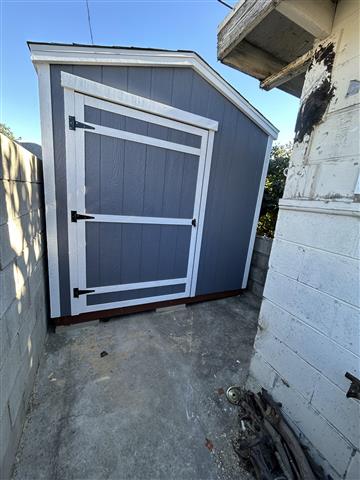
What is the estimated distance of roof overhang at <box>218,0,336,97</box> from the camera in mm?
813

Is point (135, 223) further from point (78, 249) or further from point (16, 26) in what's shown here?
point (16, 26)

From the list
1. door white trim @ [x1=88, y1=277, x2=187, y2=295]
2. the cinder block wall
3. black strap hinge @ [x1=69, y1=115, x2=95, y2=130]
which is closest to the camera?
the cinder block wall

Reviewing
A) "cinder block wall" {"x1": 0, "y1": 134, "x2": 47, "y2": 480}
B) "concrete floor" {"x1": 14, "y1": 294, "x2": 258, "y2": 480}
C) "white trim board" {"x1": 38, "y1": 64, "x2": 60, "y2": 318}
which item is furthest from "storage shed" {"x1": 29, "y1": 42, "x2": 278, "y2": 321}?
"concrete floor" {"x1": 14, "y1": 294, "x2": 258, "y2": 480}

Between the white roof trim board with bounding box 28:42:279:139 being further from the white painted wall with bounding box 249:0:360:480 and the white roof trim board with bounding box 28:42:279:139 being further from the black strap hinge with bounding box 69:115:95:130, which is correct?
the white painted wall with bounding box 249:0:360:480

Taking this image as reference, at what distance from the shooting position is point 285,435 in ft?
3.28

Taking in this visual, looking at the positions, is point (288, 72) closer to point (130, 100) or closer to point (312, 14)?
point (312, 14)

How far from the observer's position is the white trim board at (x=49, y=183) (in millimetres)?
1498

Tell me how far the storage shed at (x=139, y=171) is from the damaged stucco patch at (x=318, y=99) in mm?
1274

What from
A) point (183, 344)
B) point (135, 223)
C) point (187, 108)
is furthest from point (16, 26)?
point (183, 344)

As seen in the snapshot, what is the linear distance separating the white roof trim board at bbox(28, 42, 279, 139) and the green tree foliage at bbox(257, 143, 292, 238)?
1.66 m

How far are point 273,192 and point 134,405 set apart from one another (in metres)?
3.54

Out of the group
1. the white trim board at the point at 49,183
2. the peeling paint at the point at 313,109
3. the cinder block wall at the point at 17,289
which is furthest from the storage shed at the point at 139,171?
the peeling paint at the point at 313,109

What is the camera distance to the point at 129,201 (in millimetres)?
1982

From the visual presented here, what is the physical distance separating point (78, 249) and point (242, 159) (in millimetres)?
2203
